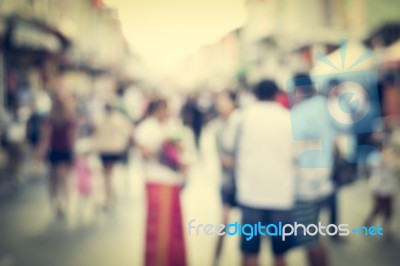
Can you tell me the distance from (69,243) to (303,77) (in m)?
1.54

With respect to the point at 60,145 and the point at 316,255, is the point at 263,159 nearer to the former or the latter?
the point at 316,255

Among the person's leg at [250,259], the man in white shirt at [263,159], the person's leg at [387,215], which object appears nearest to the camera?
the man in white shirt at [263,159]

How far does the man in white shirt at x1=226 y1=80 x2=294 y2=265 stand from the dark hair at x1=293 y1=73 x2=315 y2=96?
0.15 m

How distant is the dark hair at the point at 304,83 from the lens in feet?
6.22

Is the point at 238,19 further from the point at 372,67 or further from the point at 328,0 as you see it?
the point at 372,67

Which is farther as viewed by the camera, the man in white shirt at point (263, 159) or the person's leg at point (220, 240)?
the person's leg at point (220, 240)

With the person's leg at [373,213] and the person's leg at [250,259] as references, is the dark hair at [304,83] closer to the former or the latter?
the person's leg at [373,213]

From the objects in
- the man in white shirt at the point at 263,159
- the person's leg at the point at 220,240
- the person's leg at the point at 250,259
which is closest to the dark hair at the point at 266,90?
the man in white shirt at the point at 263,159

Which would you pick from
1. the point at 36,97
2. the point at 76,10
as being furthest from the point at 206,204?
the point at 76,10

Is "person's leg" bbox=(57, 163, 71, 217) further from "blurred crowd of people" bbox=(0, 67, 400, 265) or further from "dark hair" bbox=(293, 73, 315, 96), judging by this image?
"dark hair" bbox=(293, 73, 315, 96)

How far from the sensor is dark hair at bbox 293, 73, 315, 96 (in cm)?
190

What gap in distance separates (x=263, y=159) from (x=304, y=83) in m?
0.49

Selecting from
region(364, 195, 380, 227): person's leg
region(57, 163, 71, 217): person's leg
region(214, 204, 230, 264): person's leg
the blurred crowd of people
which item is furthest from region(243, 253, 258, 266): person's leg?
region(57, 163, 71, 217): person's leg

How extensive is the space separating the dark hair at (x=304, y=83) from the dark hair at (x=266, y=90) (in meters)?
0.14
